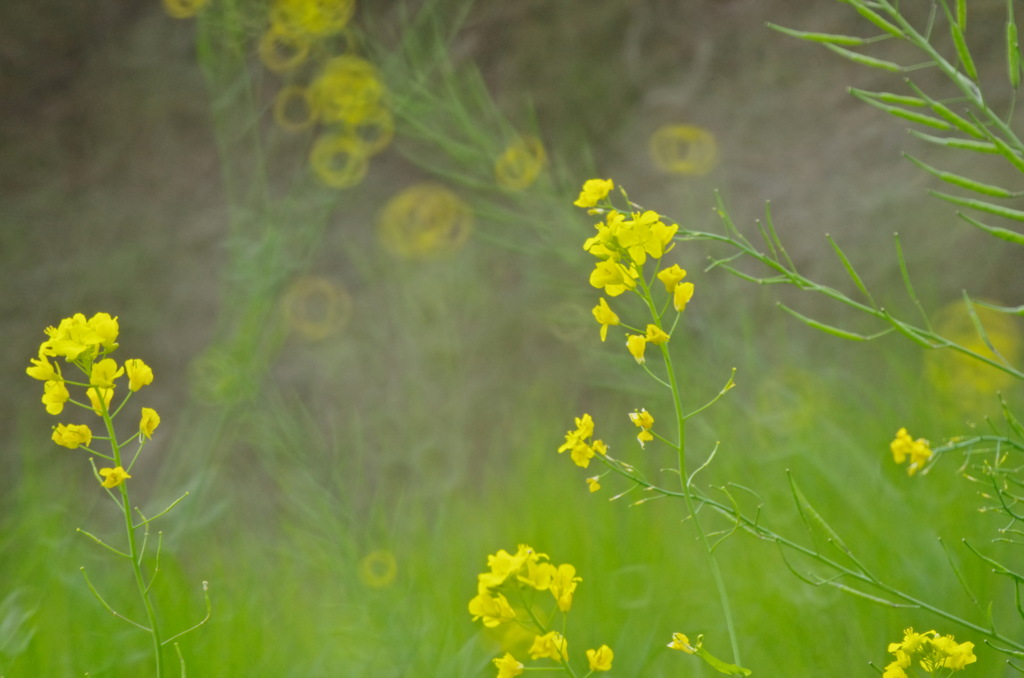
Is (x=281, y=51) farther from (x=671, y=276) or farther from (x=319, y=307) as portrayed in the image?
(x=671, y=276)

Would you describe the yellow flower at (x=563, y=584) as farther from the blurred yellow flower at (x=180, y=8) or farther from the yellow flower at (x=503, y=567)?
the blurred yellow flower at (x=180, y=8)

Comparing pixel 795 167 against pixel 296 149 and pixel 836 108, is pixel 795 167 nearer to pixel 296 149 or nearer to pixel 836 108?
pixel 836 108

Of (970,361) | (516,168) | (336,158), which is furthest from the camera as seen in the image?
(336,158)

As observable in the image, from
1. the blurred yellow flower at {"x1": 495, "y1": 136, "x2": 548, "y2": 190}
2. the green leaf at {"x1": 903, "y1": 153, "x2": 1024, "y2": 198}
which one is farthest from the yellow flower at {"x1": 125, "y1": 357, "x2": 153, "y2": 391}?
the blurred yellow flower at {"x1": 495, "y1": 136, "x2": 548, "y2": 190}

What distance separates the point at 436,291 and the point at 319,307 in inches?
8.4

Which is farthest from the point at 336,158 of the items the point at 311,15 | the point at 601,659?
the point at 601,659

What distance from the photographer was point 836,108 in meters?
1.53

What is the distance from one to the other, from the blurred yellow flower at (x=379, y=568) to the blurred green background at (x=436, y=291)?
21mm

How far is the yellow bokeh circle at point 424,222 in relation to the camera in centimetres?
163

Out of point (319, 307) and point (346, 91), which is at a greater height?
point (346, 91)

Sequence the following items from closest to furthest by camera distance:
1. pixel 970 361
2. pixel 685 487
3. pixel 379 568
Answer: pixel 685 487 < pixel 379 568 < pixel 970 361

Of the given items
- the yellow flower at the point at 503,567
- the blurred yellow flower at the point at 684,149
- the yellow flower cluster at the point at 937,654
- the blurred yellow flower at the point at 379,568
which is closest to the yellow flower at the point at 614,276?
the yellow flower at the point at 503,567

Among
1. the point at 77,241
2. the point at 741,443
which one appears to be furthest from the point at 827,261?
the point at 77,241

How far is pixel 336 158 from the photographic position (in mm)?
1626
